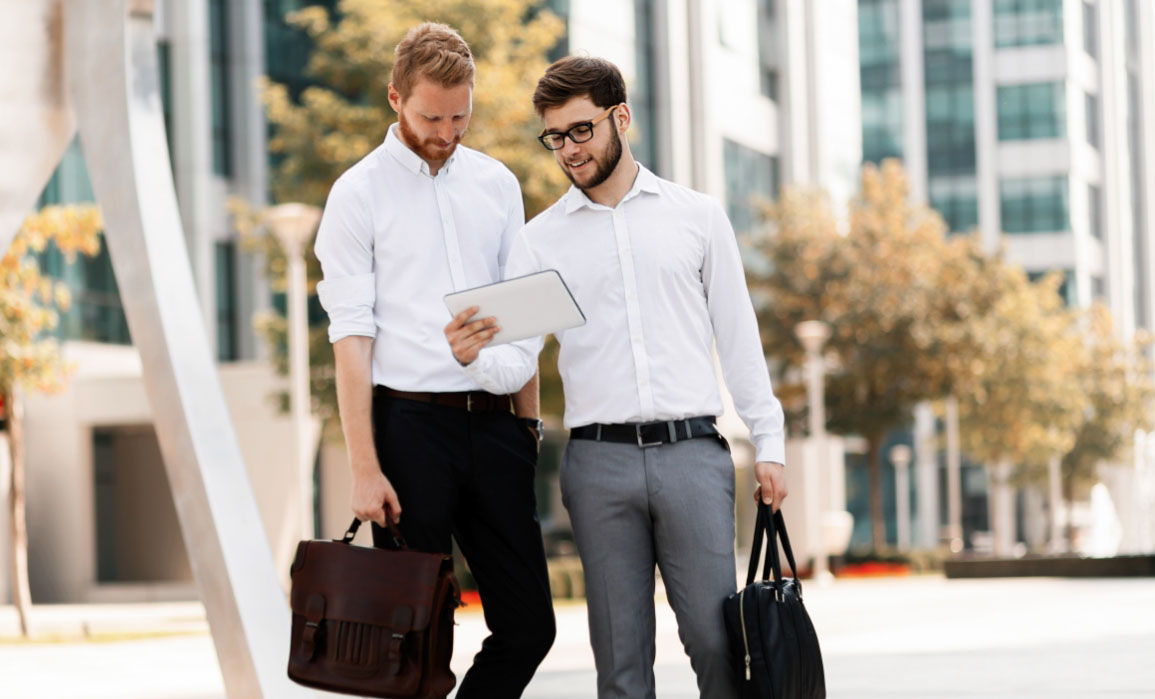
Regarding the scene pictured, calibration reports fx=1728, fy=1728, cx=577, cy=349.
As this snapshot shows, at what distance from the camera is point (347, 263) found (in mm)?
4715

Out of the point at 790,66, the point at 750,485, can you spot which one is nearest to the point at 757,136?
the point at 790,66

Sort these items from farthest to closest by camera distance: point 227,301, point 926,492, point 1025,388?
point 926,492 < point 1025,388 < point 227,301

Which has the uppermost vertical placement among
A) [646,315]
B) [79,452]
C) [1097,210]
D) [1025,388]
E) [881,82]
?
[881,82]

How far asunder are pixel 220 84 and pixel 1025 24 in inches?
1722

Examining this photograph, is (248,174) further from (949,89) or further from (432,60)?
(949,89)

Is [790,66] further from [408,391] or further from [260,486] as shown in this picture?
[408,391]

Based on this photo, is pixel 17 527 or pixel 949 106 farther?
pixel 949 106

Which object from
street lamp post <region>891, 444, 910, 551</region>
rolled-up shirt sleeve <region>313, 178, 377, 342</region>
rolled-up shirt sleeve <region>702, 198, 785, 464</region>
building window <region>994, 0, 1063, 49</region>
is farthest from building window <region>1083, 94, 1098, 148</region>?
rolled-up shirt sleeve <region>313, 178, 377, 342</region>

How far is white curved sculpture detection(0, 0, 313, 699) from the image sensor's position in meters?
6.71

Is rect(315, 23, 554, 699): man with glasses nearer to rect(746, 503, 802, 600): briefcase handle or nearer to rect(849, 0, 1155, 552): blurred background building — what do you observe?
rect(746, 503, 802, 600): briefcase handle

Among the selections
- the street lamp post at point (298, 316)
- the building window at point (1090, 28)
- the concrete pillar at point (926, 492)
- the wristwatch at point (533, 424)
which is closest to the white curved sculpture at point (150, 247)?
the wristwatch at point (533, 424)

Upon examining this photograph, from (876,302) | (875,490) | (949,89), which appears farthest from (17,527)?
(949,89)

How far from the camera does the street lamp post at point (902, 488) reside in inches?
2520

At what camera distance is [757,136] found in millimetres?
39875
